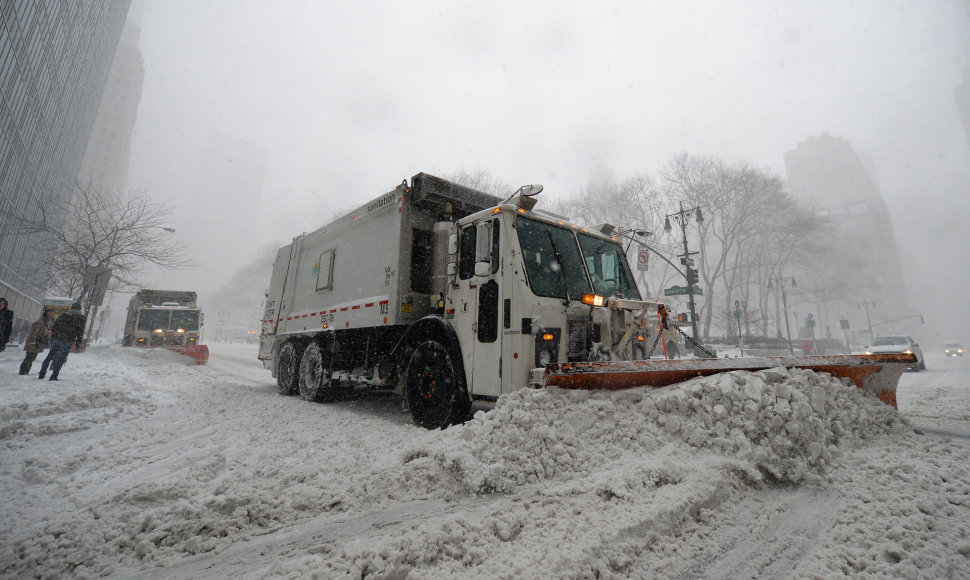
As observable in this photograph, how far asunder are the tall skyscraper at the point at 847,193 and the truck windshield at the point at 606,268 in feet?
376

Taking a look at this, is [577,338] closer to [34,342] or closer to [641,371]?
[641,371]

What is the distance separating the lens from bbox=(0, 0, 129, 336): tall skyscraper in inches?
859

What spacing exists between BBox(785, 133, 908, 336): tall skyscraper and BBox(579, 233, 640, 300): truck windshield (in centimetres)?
11446

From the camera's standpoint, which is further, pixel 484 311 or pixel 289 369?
pixel 289 369

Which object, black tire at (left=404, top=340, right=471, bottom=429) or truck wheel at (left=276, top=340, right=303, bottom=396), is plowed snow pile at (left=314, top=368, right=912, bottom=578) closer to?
black tire at (left=404, top=340, right=471, bottom=429)

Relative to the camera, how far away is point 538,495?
109 inches

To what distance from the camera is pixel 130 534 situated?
90.0 inches

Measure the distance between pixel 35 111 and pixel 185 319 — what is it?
1982 centimetres

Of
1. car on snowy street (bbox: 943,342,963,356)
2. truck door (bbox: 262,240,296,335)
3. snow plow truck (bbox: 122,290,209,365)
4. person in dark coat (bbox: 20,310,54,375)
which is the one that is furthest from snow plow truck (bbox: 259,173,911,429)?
car on snowy street (bbox: 943,342,963,356)

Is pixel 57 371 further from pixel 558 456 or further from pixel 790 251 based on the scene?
pixel 790 251

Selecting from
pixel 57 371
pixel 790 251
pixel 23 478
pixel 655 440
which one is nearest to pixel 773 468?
pixel 655 440

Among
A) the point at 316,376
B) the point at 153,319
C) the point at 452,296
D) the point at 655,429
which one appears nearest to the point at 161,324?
the point at 153,319

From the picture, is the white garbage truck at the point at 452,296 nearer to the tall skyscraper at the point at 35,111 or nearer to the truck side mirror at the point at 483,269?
the truck side mirror at the point at 483,269

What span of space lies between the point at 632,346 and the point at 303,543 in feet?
12.8
